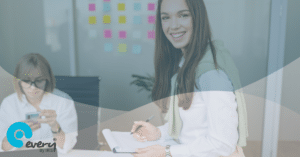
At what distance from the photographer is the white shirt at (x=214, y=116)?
1.97 ft

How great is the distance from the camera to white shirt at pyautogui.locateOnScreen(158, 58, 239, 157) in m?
0.60

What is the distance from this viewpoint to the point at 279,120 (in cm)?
179

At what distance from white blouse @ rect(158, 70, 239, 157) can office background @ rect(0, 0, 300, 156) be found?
124 centimetres

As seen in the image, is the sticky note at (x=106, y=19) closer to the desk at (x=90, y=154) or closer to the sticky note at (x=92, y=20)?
the sticky note at (x=92, y=20)

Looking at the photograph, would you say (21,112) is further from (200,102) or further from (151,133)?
(200,102)

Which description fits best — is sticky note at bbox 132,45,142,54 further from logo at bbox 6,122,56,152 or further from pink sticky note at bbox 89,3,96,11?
logo at bbox 6,122,56,152

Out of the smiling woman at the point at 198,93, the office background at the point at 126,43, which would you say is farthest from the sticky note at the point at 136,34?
the smiling woman at the point at 198,93

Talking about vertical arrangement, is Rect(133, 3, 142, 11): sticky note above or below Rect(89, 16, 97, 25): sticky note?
above

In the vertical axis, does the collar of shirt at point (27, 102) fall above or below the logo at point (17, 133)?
above

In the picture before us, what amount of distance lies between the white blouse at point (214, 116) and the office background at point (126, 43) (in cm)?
124

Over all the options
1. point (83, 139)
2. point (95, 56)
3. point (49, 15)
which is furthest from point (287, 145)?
point (49, 15)

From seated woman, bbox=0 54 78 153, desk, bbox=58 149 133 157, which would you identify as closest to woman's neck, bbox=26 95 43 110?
seated woman, bbox=0 54 78 153

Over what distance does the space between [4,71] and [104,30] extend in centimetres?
99

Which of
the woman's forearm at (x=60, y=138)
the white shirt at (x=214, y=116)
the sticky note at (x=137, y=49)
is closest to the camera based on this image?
the white shirt at (x=214, y=116)
